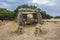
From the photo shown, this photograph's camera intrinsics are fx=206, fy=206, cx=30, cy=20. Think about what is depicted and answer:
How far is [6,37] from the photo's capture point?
Answer: 81.2 feet

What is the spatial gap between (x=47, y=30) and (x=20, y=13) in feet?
22.9

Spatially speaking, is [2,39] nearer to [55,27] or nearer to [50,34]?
[50,34]

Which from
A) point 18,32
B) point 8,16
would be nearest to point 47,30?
point 18,32

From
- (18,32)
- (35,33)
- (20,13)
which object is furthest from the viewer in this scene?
(20,13)

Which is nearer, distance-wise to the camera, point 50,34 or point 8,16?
point 50,34

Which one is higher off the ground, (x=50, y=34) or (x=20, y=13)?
(x=20, y=13)

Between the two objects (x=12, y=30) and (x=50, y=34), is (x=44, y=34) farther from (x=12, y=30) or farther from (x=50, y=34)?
(x=12, y=30)

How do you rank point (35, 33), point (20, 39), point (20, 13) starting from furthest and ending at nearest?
point (20, 13) < point (35, 33) < point (20, 39)

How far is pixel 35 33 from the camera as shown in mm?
25172

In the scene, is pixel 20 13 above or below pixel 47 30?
above

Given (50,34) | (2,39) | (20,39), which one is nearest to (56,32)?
(50,34)

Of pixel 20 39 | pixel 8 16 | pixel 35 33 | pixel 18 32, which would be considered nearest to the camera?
pixel 20 39

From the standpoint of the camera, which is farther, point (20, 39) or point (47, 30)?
point (47, 30)

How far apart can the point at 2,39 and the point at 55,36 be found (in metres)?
6.19
